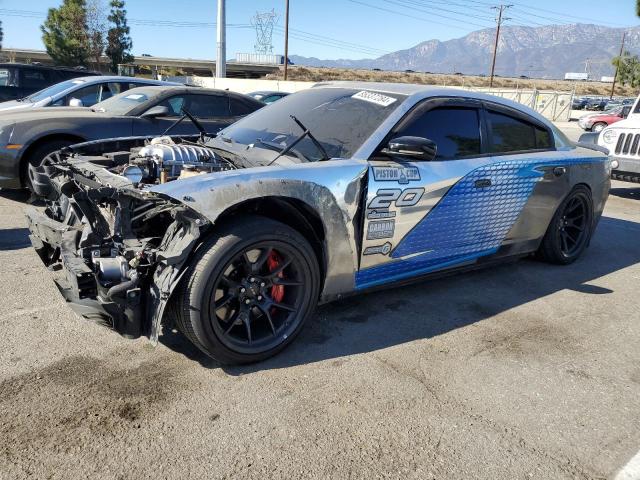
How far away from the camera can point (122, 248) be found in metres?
2.84

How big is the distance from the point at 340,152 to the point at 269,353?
1349 mm

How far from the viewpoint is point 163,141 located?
4242 millimetres

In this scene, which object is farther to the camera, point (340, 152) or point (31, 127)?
point (31, 127)

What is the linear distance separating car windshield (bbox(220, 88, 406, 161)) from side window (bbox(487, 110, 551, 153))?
96cm

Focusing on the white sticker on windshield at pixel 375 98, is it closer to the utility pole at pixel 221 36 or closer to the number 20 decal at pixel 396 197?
the number 20 decal at pixel 396 197

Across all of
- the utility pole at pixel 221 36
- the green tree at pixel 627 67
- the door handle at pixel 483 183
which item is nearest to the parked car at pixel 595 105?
the green tree at pixel 627 67

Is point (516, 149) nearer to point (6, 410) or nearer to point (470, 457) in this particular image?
point (470, 457)

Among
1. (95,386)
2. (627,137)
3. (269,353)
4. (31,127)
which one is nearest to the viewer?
(95,386)

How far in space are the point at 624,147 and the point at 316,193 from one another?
8250mm

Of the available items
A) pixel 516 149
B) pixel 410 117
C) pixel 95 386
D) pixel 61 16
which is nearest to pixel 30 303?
pixel 95 386

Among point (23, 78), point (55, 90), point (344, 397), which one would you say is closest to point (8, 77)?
point (23, 78)

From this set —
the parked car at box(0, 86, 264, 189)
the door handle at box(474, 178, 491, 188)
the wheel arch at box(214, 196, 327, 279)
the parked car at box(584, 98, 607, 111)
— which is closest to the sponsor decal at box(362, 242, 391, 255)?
the wheel arch at box(214, 196, 327, 279)

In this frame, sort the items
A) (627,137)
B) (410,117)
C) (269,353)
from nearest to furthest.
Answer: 1. (269,353)
2. (410,117)
3. (627,137)

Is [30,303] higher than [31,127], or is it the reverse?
[31,127]
